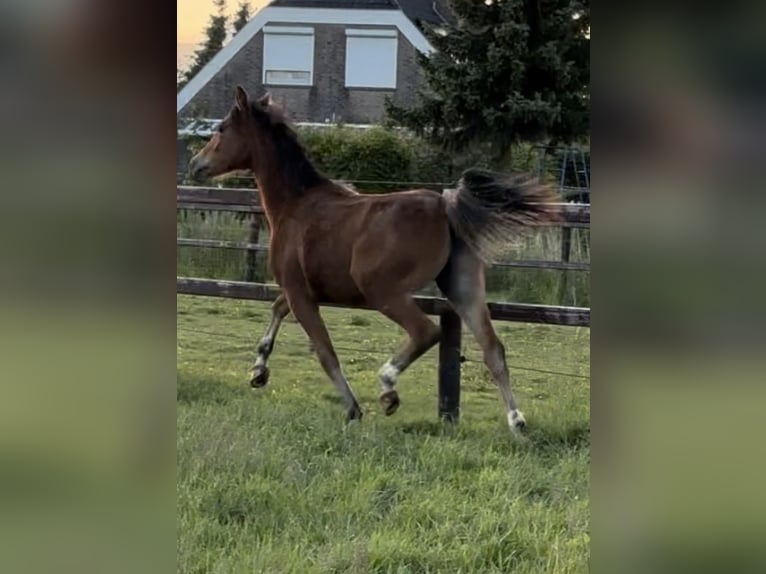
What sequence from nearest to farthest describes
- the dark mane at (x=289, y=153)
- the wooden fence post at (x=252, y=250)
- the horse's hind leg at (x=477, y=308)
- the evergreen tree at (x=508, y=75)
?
the evergreen tree at (x=508, y=75) < the horse's hind leg at (x=477, y=308) < the dark mane at (x=289, y=153) < the wooden fence post at (x=252, y=250)

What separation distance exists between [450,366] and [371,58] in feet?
2.59

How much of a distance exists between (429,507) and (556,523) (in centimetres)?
30

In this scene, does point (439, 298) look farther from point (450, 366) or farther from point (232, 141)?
point (232, 141)

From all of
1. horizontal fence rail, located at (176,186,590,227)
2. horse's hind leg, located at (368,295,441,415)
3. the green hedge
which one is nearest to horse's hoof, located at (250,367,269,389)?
horse's hind leg, located at (368,295,441,415)

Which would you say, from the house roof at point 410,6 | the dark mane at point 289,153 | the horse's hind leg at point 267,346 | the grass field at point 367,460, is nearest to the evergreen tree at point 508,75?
the house roof at point 410,6

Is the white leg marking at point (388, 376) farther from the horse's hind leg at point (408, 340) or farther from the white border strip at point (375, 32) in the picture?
the white border strip at point (375, 32)

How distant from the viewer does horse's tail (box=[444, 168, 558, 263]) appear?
2.15m

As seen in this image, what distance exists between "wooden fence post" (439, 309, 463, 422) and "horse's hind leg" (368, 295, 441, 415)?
0.09 ft

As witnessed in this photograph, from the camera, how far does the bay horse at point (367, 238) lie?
221cm

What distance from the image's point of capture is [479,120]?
2.09 metres

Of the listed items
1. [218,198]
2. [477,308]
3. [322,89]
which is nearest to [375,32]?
[322,89]
